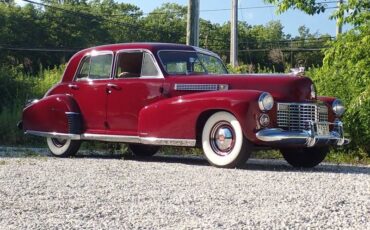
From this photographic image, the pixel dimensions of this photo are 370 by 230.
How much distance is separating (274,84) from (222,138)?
3.36 feet

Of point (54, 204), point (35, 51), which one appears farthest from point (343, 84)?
point (35, 51)

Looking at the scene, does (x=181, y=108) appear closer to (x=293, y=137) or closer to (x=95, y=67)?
(x=293, y=137)

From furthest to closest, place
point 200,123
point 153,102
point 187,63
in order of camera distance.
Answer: point 187,63 < point 153,102 < point 200,123

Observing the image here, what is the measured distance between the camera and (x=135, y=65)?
9836 mm

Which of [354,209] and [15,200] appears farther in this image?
[15,200]

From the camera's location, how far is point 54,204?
5.35 metres

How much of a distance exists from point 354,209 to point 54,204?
2.54 metres

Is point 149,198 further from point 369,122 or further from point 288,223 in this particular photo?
point 369,122

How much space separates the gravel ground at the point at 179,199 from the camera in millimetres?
4621

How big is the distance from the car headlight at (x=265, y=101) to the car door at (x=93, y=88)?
301 centimetres

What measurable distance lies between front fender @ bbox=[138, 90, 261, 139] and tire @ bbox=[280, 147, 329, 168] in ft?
5.56

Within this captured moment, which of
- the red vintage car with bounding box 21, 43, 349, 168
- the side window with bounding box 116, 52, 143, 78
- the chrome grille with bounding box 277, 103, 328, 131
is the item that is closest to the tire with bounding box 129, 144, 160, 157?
the red vintage car with bounding box 21, 43, 349, 168

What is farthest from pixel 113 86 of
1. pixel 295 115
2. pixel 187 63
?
pixel 295 115

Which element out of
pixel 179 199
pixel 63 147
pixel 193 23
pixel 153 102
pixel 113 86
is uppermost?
pixel 193 23
